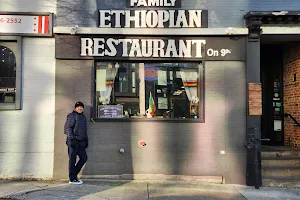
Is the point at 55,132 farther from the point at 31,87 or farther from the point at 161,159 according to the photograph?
the point at 161,159

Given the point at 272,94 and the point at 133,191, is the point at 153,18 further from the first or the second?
the point at 272,94

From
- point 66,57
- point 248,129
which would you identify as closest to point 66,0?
point 66,57

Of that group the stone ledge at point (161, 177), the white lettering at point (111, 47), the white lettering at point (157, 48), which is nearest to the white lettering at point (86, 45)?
the white lettering at point (111, 47)

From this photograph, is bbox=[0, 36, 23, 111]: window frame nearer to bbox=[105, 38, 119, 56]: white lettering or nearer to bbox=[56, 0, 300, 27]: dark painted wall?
bbox=[56, 0, 300, 27]: dark painted wall

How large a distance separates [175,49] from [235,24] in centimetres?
153

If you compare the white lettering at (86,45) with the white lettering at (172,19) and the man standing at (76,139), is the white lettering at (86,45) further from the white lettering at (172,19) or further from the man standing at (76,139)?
the white lettering at (172,19)

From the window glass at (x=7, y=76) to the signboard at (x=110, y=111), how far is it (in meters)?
2.03

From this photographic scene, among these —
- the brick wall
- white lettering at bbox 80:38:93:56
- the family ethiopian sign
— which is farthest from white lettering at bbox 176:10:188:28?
the brick wall

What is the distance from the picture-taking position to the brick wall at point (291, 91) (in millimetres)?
9016

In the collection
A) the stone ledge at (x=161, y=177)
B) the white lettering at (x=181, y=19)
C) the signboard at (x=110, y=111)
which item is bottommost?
the stone ledge at (x=161, y=177)

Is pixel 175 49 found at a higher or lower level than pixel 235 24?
lower

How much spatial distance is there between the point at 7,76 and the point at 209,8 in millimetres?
5013

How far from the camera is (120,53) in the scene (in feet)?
26.0

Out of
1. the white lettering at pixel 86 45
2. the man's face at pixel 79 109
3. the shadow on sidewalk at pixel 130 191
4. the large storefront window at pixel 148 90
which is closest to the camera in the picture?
the shadow on sidewalk at pixel 130 191
